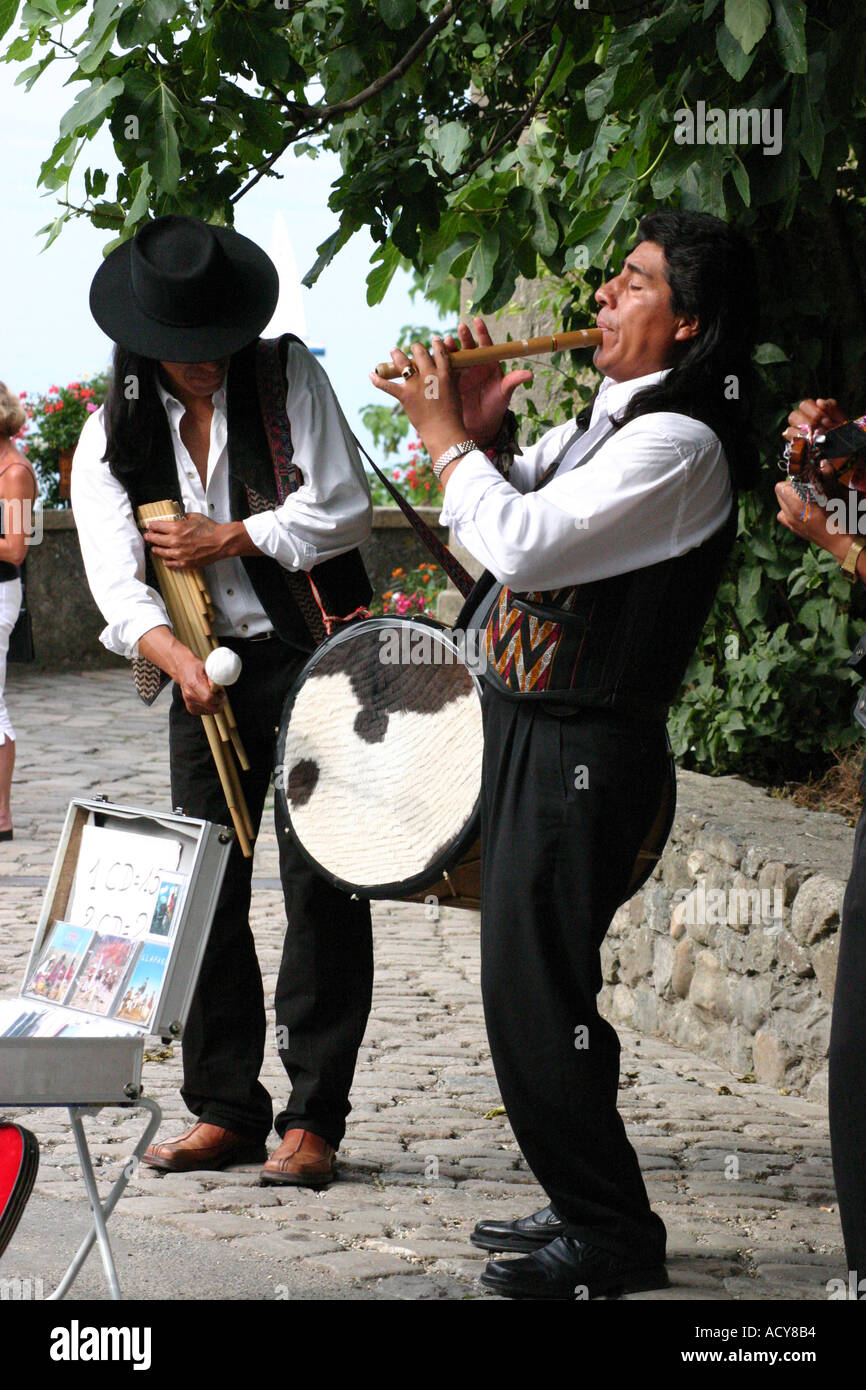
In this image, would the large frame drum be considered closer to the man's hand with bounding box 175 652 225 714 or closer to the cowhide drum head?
the cowhide drum head

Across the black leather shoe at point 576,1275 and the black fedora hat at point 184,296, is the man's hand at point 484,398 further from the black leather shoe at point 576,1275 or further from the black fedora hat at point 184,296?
the black leather shoe at point 576,1275

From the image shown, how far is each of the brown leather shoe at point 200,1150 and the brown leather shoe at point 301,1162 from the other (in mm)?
115

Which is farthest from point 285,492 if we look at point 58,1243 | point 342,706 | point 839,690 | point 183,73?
point 839,690

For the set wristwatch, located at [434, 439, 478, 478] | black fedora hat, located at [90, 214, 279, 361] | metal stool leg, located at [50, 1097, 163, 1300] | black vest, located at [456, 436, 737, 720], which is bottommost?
metal stool leg, located at [50, 1097, 163, 1300]

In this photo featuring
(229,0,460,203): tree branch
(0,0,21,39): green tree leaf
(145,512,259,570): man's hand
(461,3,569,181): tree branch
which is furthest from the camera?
(461,3,569,181): tree branch

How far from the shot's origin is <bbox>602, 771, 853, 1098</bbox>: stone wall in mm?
4844

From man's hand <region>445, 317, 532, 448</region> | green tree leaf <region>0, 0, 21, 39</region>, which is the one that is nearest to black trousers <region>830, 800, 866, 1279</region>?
man's hand <region>445, 317, 532, 448</region>

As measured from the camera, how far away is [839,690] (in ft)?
20.0

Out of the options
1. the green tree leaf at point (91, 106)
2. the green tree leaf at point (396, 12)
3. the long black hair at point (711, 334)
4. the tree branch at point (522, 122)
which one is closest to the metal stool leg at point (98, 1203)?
the long black hair at point (711, 334)

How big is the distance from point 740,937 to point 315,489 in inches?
86.7

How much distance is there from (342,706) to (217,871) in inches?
25.5

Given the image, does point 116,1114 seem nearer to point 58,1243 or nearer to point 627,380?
point 58,1243

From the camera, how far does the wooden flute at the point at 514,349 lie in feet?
10.3

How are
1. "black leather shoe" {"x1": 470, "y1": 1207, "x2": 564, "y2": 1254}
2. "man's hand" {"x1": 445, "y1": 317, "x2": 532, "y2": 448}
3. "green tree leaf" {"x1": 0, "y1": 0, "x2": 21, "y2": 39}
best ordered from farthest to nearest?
"man's hand" {"x1": 445, "y1": 317, "x2": 532, "y2": 448}, "black leather shoe" {"x1": 470, "y1": 1207, "x2": 564, "y2": 1254}, "green tree leaf" {"x1": 0, "y1": 0, "x2": 21, "y2": 39}
